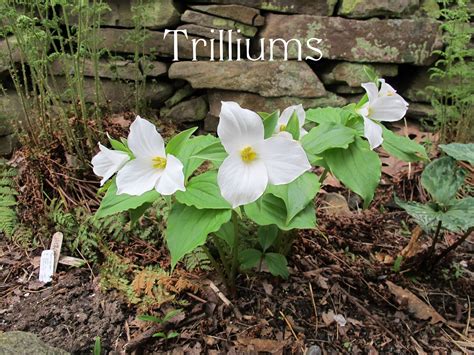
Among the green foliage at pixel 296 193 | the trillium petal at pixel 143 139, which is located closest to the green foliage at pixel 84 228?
the trillium petal at pixel 143 139

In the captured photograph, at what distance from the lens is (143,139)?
132cm

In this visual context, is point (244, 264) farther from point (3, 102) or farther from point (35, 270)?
point (3, 102)

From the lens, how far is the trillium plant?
1.21 meters

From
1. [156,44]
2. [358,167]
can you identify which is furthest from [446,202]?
[156,44]

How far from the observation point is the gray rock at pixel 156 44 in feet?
10.5

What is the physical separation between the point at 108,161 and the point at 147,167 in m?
0.18

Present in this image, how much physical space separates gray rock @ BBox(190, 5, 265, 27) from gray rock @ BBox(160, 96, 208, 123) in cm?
63

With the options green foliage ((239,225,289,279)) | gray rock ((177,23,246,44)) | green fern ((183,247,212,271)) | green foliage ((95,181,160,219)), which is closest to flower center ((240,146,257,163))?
green foliage ((95,181,160,219))

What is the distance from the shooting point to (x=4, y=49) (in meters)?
3.04

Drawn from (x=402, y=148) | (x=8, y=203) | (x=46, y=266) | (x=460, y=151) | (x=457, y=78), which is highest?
(x=402, y=148)

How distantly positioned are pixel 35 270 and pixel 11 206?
466 millimetres

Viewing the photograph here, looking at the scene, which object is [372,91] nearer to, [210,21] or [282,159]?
[282,159]

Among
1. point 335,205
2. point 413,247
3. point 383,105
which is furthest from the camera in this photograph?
point 335,205

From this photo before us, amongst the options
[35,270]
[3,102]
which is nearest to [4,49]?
[3,102]
